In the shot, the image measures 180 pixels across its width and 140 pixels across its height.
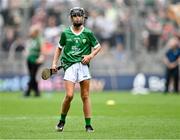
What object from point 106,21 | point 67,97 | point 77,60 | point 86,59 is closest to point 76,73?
point 77,60

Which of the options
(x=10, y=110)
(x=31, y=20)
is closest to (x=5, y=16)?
(x=31, y=20)

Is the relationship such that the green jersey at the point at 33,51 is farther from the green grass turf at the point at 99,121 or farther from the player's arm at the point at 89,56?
the player's arm at the point at 89,56

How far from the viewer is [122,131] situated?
45.4ft

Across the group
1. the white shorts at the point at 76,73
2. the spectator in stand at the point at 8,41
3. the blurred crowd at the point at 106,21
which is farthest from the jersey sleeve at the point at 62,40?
the spectator in stand at the point at 8,41

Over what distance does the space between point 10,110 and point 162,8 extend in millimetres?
15129

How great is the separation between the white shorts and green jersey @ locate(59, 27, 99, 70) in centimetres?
9

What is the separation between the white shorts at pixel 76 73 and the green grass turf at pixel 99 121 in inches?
42.2

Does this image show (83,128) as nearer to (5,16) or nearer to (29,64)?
(29,64)

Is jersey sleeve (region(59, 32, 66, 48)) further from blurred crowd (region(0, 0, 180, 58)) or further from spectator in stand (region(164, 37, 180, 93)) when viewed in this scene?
blurred crowd (region(0, 0, 180, 58))

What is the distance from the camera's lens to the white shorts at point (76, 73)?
14.0m

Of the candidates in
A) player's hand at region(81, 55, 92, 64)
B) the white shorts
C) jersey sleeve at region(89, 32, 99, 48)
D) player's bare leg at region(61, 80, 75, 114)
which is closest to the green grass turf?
player's bare leg at region(61, 80, 75, 114)

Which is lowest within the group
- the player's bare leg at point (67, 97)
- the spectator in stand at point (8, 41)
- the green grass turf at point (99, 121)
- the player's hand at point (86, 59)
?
the green grass turf at point (99, 121)

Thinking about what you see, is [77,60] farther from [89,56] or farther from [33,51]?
[33,51]

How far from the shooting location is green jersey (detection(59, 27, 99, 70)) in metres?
14.0
